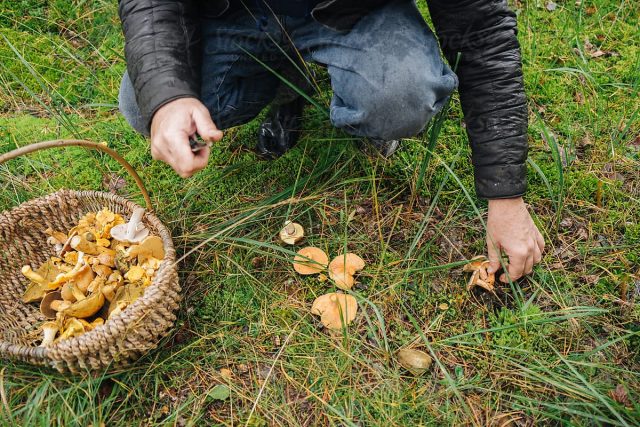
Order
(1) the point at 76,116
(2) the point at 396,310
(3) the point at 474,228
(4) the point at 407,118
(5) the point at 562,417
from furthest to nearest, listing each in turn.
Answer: (1) the point at 76,116
(3) the point at 474,228
(2) the point at 396,310
(4) the point at 407,118
(5) the point at 562,417

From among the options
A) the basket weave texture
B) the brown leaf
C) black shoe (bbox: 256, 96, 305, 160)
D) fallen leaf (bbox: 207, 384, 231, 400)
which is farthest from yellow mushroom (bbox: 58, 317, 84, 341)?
the brown leaf

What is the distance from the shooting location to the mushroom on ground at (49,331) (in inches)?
68.3

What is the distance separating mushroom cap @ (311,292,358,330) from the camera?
1785 mm

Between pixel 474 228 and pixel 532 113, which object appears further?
pixel 532 113

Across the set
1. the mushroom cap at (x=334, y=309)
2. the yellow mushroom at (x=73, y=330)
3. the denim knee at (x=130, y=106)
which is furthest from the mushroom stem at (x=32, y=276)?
the mushroom cap at (x=334, y=309)

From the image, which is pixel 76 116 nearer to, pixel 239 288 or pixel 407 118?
pixel 239 288

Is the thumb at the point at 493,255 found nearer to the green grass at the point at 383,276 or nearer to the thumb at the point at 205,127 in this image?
the green grass at the point at 383,276

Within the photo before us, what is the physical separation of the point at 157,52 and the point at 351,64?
658 mm

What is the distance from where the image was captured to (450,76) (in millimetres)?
1668

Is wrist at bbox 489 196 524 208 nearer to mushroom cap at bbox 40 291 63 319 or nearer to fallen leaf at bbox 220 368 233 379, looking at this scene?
fallen leaf at bbox 220 368 233 379

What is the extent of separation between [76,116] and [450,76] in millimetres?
1979

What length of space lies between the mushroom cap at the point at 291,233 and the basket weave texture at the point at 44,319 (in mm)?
450

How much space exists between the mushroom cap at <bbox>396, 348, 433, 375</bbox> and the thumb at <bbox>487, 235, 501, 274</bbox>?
15.9 inches

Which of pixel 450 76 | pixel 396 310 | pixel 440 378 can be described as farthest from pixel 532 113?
pixel 440 378
